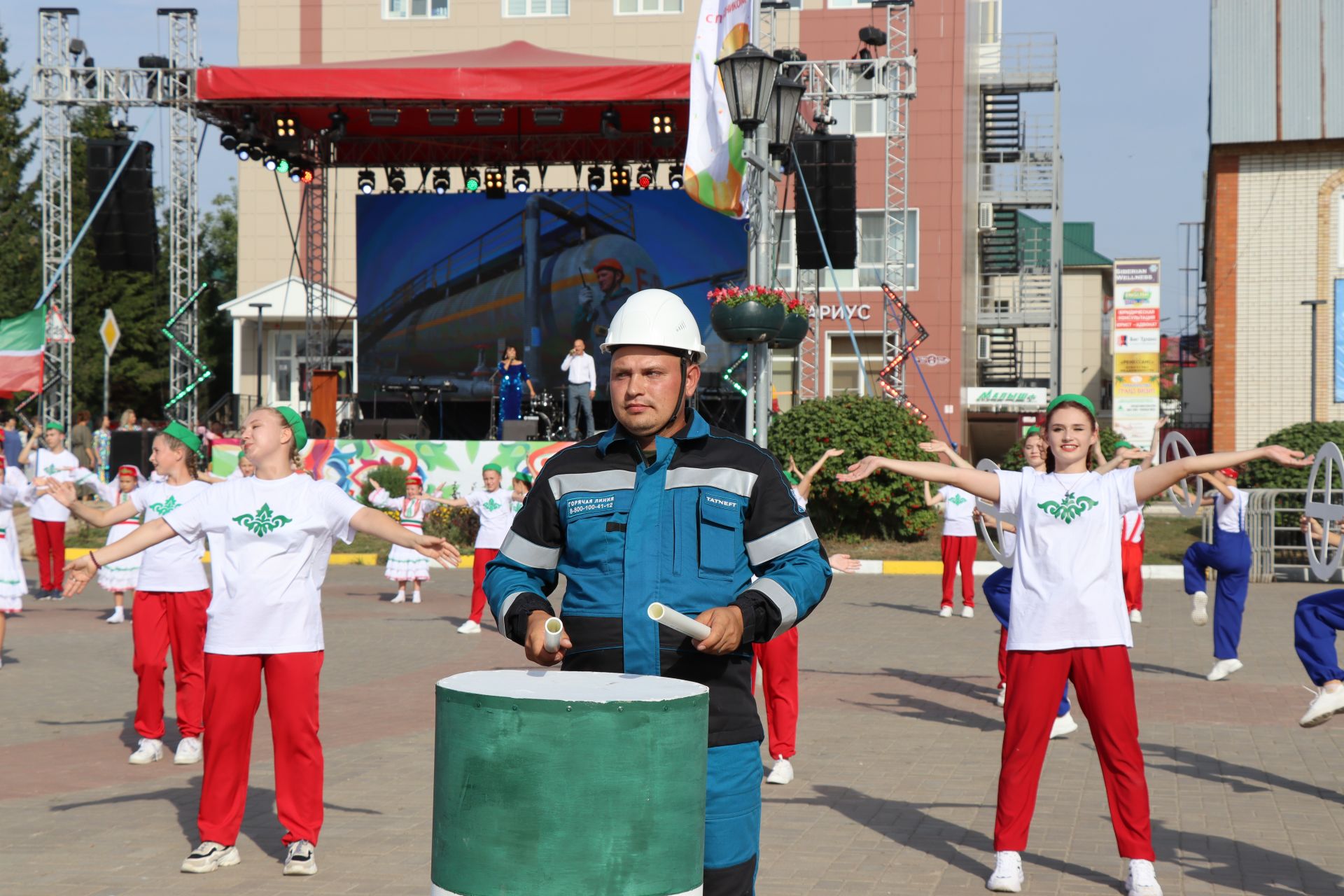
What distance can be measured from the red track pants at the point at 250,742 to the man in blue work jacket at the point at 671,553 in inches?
113

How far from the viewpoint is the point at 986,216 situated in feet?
156

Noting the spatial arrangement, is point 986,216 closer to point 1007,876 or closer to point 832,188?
point 832,188

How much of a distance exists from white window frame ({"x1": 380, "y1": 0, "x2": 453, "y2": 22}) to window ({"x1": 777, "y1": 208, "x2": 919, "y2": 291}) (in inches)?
479

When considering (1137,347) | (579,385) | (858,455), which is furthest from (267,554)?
(1137,347)

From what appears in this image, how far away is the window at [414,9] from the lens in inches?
1687

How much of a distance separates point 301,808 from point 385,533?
134cm

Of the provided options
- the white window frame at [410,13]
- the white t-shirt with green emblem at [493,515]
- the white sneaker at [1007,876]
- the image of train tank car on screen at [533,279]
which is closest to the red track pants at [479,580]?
the white t-shirt with green emblem at [493,515]

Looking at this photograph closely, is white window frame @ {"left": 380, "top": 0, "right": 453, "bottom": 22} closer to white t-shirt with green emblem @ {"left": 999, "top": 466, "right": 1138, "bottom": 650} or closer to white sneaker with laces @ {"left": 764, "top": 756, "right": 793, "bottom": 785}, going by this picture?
white sneaker with laces @ {"left": 764, "top": 756, "right": 793, "bottom": 785}

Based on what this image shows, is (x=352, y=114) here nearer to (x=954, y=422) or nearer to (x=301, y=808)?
(x=954, y=422)

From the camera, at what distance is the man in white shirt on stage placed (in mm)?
26641

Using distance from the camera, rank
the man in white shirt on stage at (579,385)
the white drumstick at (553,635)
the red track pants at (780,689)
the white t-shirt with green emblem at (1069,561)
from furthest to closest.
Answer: the man in white shirt on stage at (579,385) → the red track pants at (780,689) → the white t-shirt with green emblem at (1069,561) → the white drumstick at (553,635)

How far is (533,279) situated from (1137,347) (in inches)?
651

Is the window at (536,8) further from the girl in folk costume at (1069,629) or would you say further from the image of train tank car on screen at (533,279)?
the girl in folk costume at (1069,629)

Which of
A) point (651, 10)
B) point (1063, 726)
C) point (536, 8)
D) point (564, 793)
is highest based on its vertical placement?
point (536, 8)
